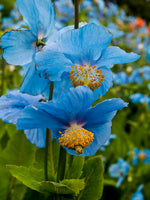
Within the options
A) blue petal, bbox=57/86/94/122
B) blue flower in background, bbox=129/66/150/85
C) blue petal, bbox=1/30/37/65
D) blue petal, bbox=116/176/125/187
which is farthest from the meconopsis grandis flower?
blue flower in background, bbox=129/66/150/85

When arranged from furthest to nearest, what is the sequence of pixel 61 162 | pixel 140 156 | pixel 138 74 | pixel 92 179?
1. pixel 138 74
2. pixel 140 156
3. pixel 92 179
4. pixel 61 162

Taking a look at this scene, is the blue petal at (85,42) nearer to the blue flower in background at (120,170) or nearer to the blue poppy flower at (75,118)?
the blue poppy flower at (75,118)

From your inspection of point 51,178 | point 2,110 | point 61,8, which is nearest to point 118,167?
point 51,178

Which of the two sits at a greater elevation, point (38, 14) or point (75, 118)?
point (38, 14)

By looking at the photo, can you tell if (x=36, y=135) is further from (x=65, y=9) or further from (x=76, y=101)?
(x=65, y=9)

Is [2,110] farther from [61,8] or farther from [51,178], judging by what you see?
[61,8]

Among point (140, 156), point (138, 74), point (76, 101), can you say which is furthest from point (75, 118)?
point (138, 74)

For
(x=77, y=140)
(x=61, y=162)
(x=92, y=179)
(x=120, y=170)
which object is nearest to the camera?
(x=77, y=140)

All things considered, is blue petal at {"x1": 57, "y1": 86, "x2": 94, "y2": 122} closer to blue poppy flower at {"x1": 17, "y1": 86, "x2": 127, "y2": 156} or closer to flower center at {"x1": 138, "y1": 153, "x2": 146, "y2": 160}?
blue poppy flower at {"x1": 17, "y1": 86, "x2": 127, "y2": 156}
